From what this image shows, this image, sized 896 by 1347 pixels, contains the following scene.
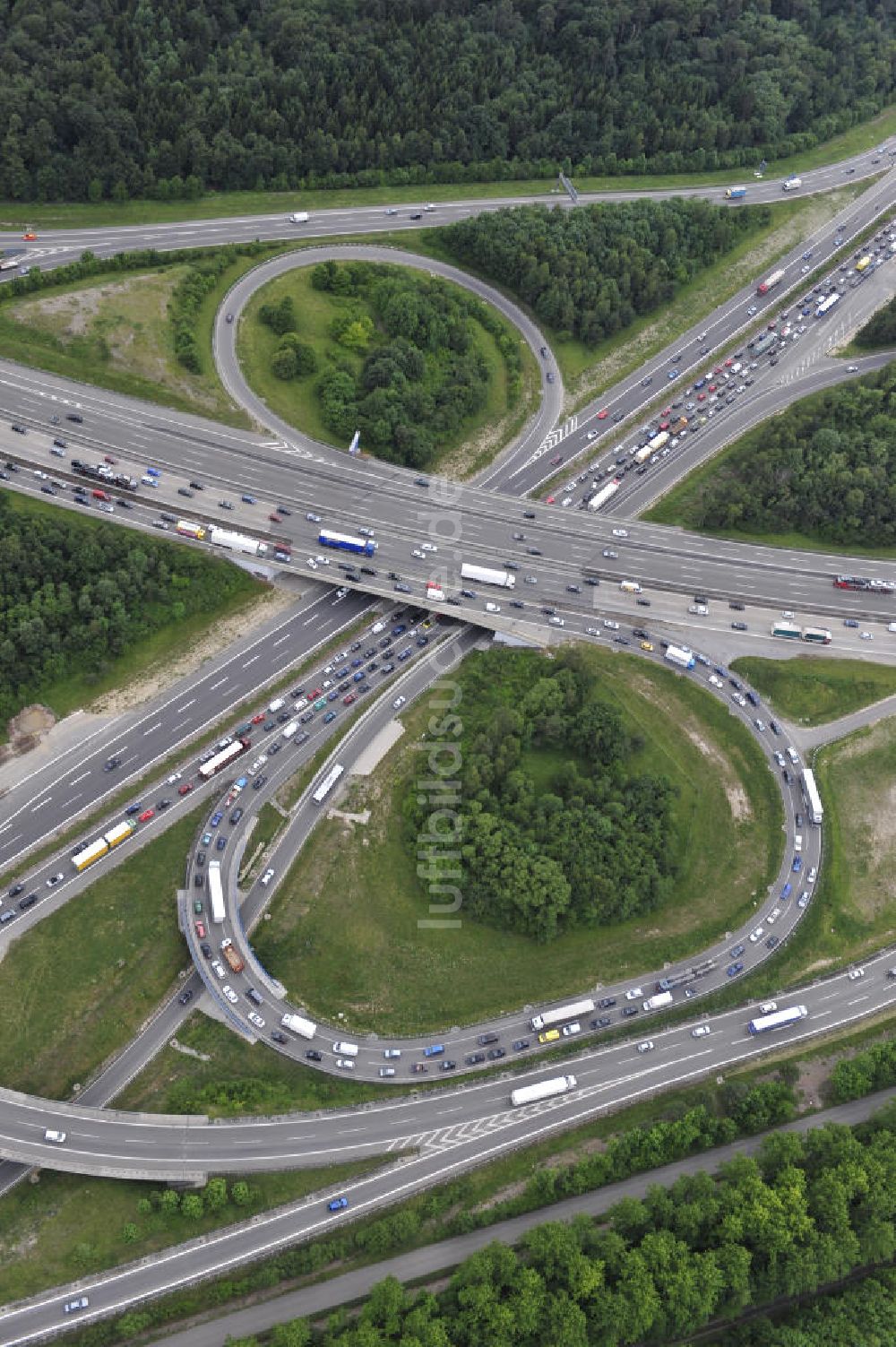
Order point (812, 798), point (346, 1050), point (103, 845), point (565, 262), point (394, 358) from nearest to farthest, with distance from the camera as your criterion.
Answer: point (346, 1050), point (103, 845), point (812, 798), point (394, 358), point (565, 262)

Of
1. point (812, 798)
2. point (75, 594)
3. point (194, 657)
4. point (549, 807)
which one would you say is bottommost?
point (549, 807)

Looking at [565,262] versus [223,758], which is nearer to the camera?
[223,758]

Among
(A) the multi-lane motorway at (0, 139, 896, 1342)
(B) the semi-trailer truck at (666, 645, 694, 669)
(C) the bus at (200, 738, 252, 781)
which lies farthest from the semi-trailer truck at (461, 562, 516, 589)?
(C) the bus at (200, 738, 252, 781)

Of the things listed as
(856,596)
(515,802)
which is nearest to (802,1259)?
(515,802)

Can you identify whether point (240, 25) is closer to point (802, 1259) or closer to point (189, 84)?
point (189, 84)

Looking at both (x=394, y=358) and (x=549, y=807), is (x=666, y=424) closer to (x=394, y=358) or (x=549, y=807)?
(x=394, y=358)

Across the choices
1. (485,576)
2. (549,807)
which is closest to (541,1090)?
(549,807)

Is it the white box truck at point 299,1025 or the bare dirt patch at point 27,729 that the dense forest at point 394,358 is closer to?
the bare dirt patch at point 27,729

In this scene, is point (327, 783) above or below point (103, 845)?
above
